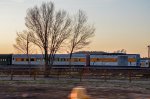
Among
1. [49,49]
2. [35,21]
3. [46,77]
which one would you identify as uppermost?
[35,21]

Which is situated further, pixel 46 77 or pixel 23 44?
pixel 23 44

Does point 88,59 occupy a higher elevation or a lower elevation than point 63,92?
higher

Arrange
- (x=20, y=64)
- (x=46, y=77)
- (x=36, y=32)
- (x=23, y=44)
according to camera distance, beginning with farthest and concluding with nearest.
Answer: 1. (x=20, y=64)
2. (x=23, y=44)
3. (x=36, y=32)
4. (x=46, y=77)

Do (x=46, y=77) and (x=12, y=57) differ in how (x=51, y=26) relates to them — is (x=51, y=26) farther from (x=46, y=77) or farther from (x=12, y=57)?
(x=12, y=57)

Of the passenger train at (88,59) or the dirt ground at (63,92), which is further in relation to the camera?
the passenger train at (88,59)

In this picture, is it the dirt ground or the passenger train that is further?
the passenger train

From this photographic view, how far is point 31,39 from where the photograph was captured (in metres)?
62.1

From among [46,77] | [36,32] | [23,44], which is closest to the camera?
[46,77]

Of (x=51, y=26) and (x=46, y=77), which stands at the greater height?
(x=51, y=26)

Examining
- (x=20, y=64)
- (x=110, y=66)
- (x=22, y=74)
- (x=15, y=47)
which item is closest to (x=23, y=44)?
(x=15, y=47)

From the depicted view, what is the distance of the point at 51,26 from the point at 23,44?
68.8ft

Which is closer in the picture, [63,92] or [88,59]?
[63,92]

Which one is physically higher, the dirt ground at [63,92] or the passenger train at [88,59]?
the passenger train at [88,59]

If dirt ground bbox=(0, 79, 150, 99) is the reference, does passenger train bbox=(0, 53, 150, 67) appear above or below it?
above
